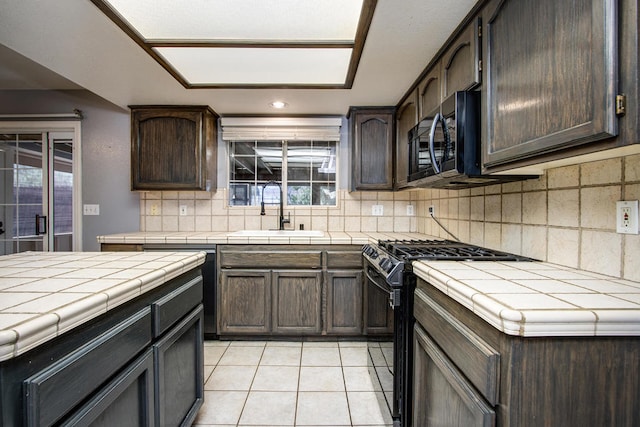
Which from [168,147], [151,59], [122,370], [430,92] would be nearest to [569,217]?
[430,92]

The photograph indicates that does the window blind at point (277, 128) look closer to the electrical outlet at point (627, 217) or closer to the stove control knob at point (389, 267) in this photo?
the stove control knob at point (389, 267)

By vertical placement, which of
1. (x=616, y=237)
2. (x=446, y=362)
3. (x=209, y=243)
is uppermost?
(x=616, y=237)

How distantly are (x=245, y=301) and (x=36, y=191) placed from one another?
2418mm

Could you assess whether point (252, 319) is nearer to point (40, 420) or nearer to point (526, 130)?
point (40, 420)

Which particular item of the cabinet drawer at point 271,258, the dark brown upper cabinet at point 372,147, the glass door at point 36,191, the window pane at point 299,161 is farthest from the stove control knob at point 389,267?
the glass door at point 36,191

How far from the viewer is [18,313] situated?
0.68 m

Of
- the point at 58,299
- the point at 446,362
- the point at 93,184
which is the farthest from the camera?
the point at 93,184

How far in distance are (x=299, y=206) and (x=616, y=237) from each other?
2379mm

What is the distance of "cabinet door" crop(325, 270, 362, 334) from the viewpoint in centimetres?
245

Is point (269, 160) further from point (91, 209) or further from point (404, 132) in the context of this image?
point (91, 209)

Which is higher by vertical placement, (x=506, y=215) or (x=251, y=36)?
(x=251, y=36)

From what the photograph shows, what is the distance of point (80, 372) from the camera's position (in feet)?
2.48

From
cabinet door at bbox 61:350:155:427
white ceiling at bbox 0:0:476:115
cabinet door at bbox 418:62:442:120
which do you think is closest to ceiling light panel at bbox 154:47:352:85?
white ceiling at bbox 0:0:476:115

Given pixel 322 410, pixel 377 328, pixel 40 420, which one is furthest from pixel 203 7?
pixel 377 328
